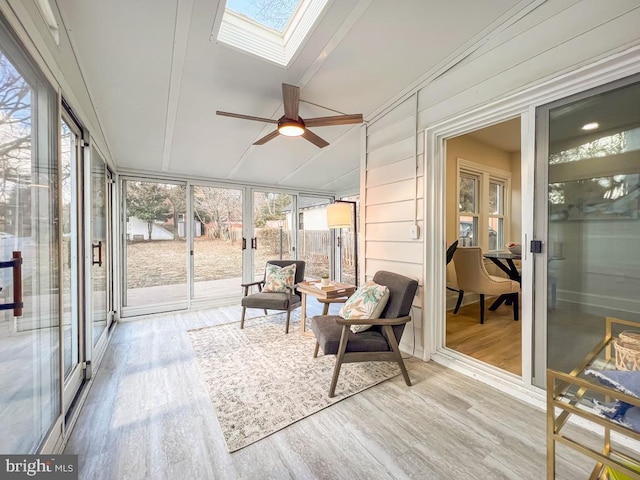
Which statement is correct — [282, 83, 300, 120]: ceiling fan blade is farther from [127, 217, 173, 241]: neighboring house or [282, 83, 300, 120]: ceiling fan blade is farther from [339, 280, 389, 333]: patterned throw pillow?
[127, 217, 173, 241]: neighboring house

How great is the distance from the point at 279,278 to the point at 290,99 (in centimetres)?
236

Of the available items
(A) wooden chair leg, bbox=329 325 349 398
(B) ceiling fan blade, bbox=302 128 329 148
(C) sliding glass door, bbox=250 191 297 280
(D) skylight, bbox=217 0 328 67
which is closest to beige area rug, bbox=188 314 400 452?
(A) wooden chair leg, bbox=329 325 349 398

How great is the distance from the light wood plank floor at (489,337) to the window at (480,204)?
3.87ft

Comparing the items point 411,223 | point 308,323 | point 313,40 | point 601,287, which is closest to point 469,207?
point 411,223

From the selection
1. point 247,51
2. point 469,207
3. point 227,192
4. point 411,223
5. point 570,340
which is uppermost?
point 247,51

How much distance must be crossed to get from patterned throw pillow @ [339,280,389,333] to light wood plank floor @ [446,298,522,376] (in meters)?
1.18

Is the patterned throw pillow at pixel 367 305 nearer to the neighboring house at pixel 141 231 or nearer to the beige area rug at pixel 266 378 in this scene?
the beige area rug at pixel 266 378

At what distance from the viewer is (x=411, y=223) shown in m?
2.67

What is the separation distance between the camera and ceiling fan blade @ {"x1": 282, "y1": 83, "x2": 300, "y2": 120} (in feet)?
7.03

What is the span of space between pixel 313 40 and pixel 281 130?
0.71 metres

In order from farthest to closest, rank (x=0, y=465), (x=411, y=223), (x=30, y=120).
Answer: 1. (x=411, y=223)
2. (x=30, y=120)
3. (x=0, y=465)

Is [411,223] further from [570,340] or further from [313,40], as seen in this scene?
[313,40]

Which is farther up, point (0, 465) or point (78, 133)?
point (78, 133)

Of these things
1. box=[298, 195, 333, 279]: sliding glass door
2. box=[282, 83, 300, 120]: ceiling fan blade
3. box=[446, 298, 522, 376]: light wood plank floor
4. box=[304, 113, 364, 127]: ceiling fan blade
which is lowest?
box=[446, 298, 522, 376]: light wood plank floor
